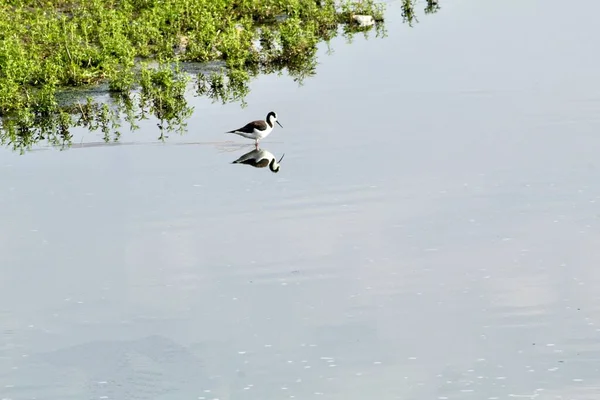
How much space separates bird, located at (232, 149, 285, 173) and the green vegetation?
1405 millimetres

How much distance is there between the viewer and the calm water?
30.4 ft

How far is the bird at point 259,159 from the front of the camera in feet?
47.7

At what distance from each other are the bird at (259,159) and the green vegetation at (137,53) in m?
1.40

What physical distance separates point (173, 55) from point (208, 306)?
9446 mm

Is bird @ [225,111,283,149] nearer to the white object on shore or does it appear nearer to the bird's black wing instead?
the bird's black wing

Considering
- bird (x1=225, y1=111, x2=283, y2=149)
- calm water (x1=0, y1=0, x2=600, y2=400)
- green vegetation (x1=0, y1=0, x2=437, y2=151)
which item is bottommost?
calm water (x1=0, y1=0, x2=600, y2=400)

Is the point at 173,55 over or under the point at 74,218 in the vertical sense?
over

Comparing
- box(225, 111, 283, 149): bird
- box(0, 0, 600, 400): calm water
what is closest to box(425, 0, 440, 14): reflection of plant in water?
box(0, 0, 600, 400): calm water

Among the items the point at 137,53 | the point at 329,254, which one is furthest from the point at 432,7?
the point at 329,254

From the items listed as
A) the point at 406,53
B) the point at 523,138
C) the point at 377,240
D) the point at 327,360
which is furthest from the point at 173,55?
the point at 327,360

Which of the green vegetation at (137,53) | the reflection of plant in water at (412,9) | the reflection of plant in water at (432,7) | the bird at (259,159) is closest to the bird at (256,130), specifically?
the bird at (259,159)

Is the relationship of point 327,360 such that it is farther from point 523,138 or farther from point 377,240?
point 523,138

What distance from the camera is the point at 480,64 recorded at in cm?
1877

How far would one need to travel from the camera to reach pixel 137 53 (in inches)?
763
